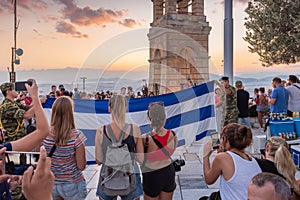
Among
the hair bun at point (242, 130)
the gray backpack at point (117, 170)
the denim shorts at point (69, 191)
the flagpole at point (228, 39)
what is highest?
the flagpole at point (228, 39)

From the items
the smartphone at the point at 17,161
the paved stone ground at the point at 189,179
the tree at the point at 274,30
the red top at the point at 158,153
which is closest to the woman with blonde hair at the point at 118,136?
the red top at the point at 158,153

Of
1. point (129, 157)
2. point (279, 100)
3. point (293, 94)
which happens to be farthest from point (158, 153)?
point (293, 94)

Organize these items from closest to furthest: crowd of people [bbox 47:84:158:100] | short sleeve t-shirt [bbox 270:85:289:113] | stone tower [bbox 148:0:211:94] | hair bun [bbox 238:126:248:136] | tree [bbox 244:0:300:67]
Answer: hair bun [bbox 238:126:248:136] → crowd of people [bbox 47:84:158:100] → short sleeve t-shirt [bbox 270:85:289:113] → stone tower [bbox 148:0:211:94] → tree [bbox 244:0:300:67]

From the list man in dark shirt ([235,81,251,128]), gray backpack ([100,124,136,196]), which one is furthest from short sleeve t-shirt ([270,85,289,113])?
gray backpack ([100,124,136,196])

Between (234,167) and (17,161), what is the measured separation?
172 cm

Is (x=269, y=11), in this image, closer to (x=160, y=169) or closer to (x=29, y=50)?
(x=29, y=50)

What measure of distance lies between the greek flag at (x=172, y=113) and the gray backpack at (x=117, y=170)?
2.54m

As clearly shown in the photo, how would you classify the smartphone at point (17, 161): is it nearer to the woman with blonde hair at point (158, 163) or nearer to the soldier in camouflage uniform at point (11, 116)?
the woman with blonde hair at point (158, 163)

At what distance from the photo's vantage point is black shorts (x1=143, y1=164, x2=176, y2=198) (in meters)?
3.47

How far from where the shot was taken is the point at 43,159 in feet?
3.90

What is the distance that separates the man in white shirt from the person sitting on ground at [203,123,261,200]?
248 inches

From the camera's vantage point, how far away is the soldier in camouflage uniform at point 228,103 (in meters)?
7.41

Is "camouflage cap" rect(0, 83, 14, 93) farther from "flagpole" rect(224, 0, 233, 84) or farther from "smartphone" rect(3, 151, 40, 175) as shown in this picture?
"flagpole" rect(224, 0, 233, 84)

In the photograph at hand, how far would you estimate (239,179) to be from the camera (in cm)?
265
